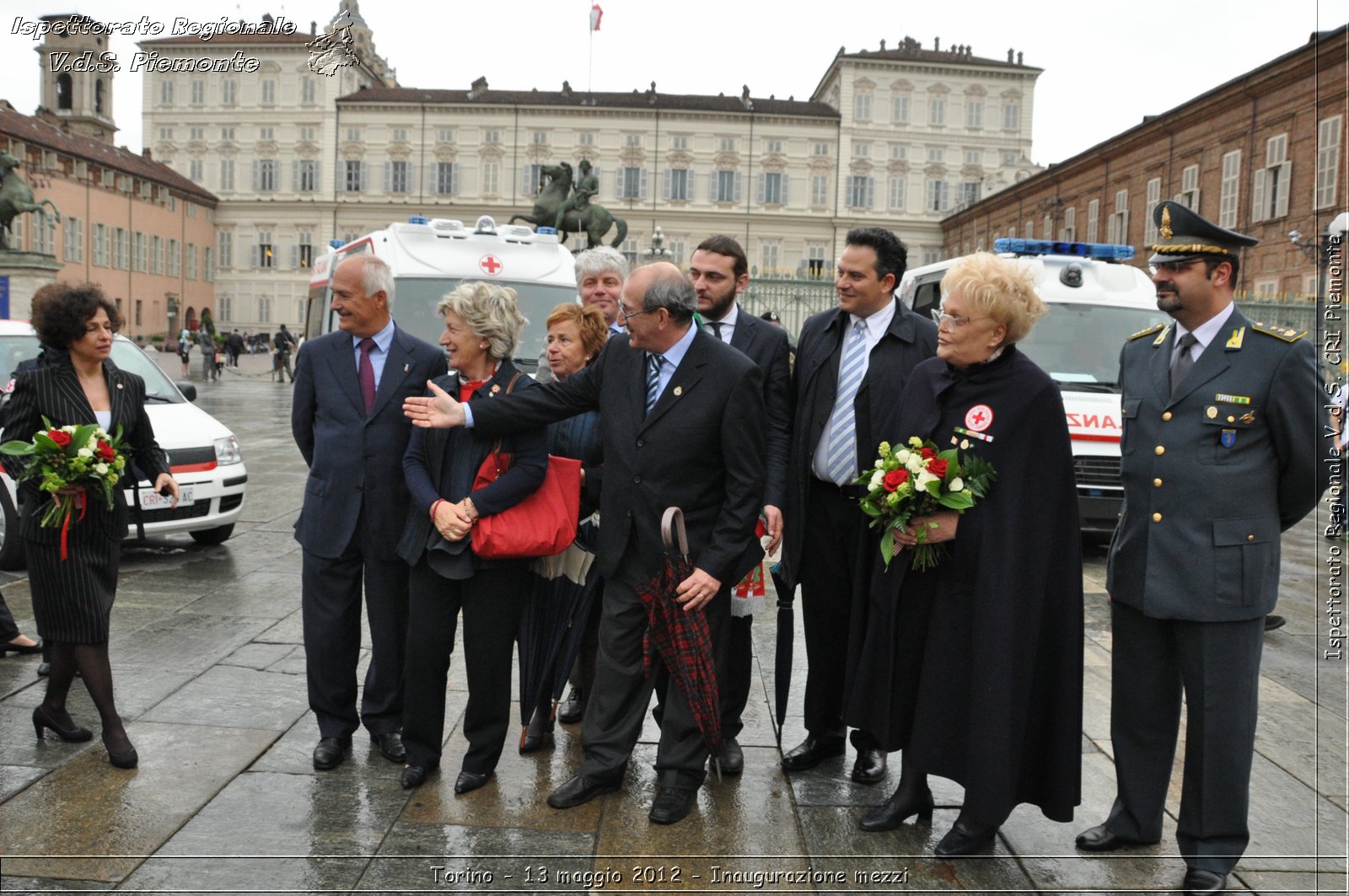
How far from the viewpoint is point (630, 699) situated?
393cm

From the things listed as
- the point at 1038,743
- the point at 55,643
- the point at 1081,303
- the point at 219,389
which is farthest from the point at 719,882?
the point at 219,389

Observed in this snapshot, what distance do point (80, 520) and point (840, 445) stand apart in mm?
2988

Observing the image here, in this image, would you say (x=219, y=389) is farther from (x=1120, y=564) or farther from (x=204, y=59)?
(x=1120, y=564)

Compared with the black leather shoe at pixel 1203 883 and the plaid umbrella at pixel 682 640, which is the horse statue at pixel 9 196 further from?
the black leather shoe at pixel 1203 883

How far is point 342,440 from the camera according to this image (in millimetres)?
4191

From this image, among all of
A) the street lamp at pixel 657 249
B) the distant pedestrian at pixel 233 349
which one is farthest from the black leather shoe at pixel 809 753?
the distant pedestrian at pixel 233 349

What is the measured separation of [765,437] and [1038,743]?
1414 mm

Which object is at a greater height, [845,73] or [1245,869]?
[845,73]

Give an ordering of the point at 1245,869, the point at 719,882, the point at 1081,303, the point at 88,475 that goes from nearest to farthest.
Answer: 1. the point at 719,882
2. the point at 1245,869
3. the point at 88,475
4. the point at 1081,303

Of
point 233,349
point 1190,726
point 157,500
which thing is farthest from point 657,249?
point 233,349

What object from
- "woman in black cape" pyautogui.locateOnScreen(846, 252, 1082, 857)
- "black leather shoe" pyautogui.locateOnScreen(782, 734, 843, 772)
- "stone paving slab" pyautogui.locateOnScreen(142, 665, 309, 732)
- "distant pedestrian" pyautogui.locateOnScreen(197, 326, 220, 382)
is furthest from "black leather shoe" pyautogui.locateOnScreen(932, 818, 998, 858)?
"distant pedestrian" pyautogui.locateOnScreen(197, 326, 220, 382)

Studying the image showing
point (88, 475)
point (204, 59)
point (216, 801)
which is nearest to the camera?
point (216, 801)

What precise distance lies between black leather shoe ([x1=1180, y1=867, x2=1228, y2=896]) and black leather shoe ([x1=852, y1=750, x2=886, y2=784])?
3.90ft

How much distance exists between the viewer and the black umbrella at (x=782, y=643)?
174 inches
